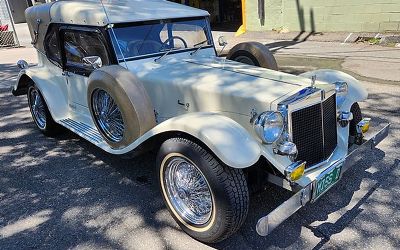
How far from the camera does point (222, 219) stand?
2537 mm

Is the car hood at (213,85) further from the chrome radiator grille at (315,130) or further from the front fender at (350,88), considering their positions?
the front fender at (350,88)

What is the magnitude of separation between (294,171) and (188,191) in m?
0.86

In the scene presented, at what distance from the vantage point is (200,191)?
2.81 m

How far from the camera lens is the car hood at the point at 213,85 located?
279 centimetres

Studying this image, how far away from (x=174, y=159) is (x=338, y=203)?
1.49m

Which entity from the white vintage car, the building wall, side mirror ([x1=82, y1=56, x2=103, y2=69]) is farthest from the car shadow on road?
the building wall

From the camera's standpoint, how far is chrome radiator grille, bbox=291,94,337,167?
9.11 feet

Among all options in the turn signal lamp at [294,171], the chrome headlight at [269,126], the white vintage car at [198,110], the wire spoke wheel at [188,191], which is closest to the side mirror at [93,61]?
the white vintage car at [198,110]

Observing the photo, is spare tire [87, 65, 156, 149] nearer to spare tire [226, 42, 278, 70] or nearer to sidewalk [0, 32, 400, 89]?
spare tire [226, 42, 278, 70]

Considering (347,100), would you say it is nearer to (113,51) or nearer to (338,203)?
(338,203)

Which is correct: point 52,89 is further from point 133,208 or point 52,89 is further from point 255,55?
point 255,55

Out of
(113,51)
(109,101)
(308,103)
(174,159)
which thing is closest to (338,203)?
(308,103)

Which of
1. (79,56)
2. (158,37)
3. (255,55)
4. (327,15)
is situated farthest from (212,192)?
(327,15)

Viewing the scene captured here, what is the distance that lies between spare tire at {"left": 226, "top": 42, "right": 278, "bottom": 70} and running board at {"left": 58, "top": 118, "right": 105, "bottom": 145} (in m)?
1.88
